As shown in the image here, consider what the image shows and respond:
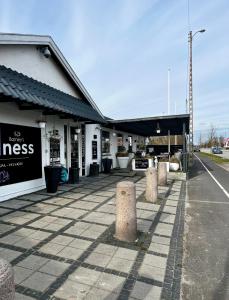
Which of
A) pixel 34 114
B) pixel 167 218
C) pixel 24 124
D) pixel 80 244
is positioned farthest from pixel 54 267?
pixel 34 114

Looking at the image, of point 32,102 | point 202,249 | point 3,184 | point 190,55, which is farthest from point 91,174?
point 190,55

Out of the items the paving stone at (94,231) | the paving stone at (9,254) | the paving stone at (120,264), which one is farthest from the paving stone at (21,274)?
the paving stone at (94,231)

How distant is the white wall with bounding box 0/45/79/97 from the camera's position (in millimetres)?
7617

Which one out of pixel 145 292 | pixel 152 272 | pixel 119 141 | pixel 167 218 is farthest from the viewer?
pixel 119 141

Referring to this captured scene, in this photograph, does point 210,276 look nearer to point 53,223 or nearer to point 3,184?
point 53,223

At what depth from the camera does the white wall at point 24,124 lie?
726 centimetres

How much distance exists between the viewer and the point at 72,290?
2.98 meters

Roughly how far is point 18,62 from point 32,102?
7.66 feet

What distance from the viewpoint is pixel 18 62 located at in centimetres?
801

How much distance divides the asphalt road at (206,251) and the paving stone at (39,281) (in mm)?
1720

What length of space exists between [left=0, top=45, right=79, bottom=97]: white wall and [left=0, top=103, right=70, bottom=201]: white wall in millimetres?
1368

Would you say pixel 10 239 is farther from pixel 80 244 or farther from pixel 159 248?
pixel 159 248

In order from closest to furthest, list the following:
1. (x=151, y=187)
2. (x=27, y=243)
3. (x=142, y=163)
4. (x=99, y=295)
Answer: (x=99, y=295)
(x=27, y=243)
(x=151, y=187)
(x=142, y=163)

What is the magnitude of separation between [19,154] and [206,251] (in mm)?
6177
